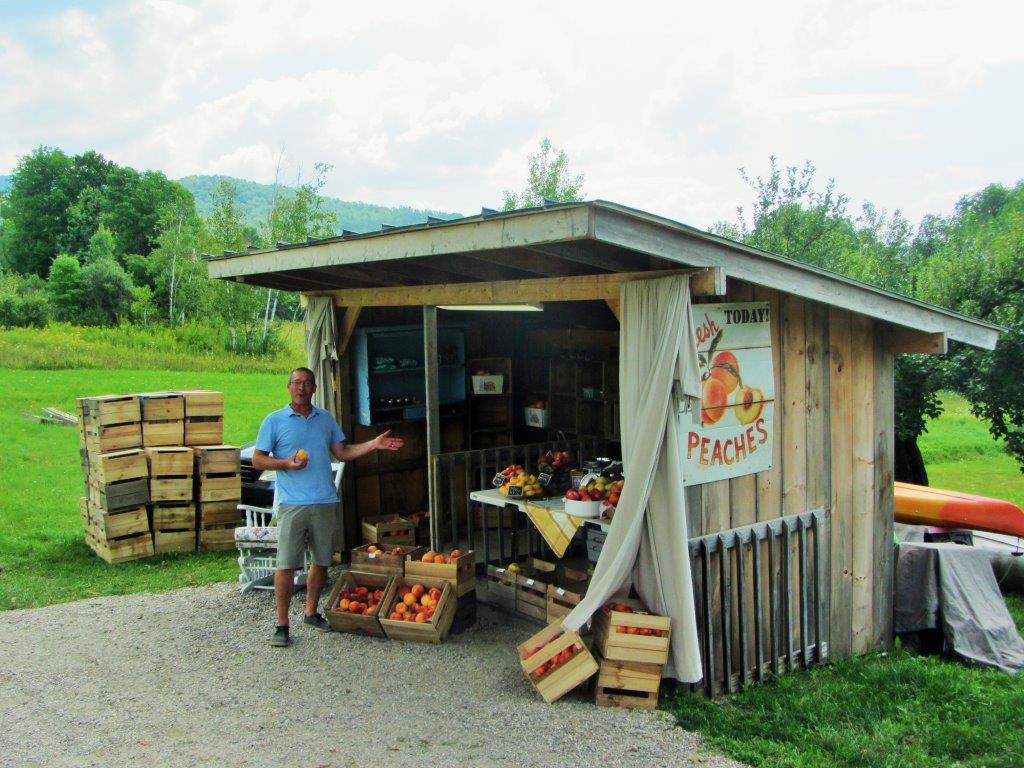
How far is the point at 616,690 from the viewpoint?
16.5ft

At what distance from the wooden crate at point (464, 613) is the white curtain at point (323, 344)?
248 centimetres

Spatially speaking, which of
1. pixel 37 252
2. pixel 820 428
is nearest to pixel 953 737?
pixel 820 428

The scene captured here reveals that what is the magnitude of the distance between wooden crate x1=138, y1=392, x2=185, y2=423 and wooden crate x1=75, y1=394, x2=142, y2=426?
0.23 ft

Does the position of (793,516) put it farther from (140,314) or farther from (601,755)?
(140,314)

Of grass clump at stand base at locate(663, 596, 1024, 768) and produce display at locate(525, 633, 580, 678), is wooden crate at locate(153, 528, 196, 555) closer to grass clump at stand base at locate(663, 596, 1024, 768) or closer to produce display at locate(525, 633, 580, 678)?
produce display at locate(525, 633, 580, 678)

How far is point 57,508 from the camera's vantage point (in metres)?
11.1

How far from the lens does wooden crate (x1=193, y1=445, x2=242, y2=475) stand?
8.97m

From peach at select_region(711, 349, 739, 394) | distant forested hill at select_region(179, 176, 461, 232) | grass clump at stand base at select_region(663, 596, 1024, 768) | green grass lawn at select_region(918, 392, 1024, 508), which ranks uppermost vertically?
distant forested hill at select_region(179, 176, 461, 232)

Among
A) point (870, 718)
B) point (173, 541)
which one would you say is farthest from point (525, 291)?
point (173, 541)

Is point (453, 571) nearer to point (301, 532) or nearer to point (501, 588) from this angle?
point (501, 588)

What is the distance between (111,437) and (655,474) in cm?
609

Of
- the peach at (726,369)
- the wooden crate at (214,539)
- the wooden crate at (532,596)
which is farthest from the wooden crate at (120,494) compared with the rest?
the peach at (726,369)

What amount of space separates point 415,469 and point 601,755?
4.87 metres

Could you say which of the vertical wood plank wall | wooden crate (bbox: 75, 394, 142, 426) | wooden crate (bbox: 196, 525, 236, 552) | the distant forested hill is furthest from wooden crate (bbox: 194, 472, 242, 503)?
the distant forested hill
